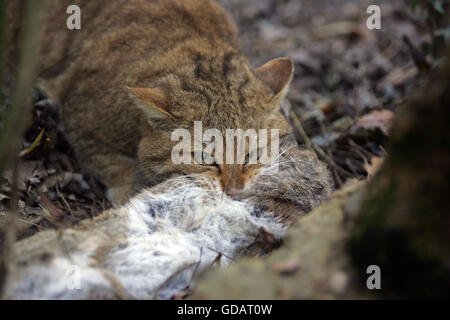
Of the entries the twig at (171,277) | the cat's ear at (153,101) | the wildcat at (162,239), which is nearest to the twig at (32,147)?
the cat's ear at (153,101)

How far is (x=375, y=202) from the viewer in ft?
5.60

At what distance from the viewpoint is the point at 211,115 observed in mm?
3078

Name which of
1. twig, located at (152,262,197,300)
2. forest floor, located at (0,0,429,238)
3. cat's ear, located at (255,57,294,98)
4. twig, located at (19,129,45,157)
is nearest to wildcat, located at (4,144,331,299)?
twig, located at (152,262,197,300)

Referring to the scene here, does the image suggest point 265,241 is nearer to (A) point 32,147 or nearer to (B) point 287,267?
(B) point 287,267

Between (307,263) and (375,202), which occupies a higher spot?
(375,202)

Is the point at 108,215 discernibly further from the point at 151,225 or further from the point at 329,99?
the point at 329,99

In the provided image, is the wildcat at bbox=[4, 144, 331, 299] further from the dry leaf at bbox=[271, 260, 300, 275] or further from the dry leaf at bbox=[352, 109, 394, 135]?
the dry leaf at bbox=[352, 109, 394, 135]

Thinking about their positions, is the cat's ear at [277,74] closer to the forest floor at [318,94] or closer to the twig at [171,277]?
the forest floor at [318,94]

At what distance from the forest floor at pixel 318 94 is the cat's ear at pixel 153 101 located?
77cm

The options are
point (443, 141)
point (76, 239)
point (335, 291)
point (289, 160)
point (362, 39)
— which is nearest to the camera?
point (443, 141)

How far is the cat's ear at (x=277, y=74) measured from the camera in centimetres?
348

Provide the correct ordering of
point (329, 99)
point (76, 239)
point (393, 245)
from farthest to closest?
point (329, 99) < point (76, 239) < point (393, 245)

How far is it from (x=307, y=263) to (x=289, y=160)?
1016 millimetres

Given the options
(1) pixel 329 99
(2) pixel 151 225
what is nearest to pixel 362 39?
(1) pixel 329 99
